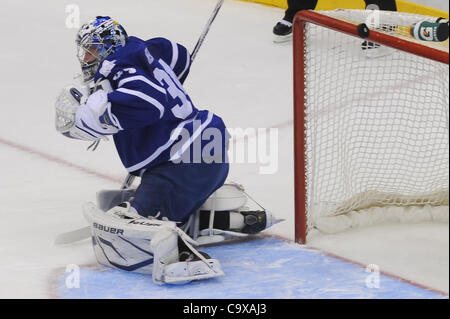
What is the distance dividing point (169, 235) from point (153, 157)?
27 centimetres

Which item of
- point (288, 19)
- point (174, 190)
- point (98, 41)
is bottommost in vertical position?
point (174, 190)

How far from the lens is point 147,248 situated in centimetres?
246

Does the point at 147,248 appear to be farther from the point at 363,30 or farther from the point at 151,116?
the point at 363,30

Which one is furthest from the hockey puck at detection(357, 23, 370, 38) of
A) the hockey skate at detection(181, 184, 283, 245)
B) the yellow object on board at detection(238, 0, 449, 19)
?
the yellow object on board at detection(238, 0, 449, 19)

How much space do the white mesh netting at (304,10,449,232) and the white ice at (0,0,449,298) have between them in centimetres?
11

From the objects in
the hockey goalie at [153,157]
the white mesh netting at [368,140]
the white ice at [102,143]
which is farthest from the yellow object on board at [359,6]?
the hockey goalie at [153,157]

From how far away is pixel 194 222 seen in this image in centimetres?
270

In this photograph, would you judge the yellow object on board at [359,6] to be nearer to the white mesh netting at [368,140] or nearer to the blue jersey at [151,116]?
the white mesh netting at [368,140]

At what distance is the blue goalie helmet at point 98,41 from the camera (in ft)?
8.45

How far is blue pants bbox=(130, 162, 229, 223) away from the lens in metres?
2.59

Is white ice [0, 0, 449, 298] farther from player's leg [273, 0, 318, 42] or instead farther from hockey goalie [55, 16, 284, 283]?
hockey goalie [55, 16, 284, 283]

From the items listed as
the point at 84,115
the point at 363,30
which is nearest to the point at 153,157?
the point at 84,115

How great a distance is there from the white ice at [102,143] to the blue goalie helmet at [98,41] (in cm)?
49

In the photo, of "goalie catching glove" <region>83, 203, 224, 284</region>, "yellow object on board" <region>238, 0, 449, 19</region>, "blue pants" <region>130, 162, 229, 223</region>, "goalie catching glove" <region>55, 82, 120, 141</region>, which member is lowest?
"goalie catching glove" <region>83, 203, 224, 284</region>
